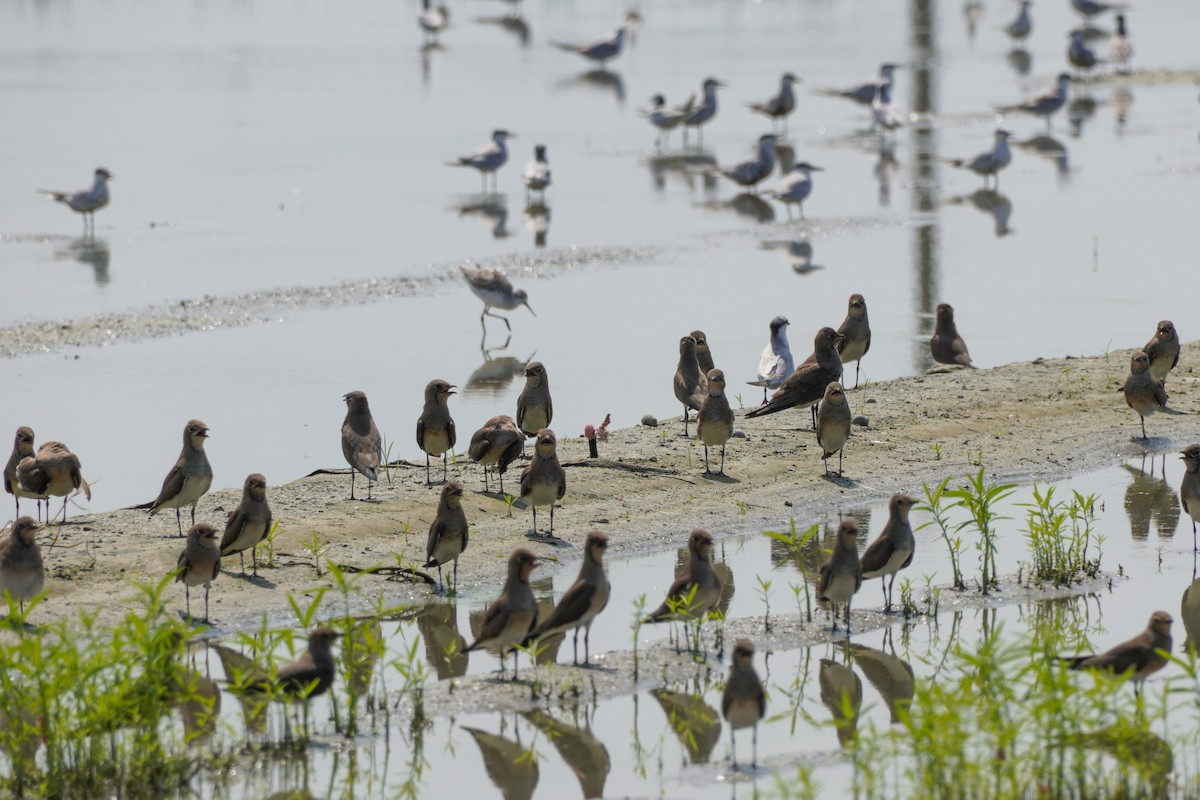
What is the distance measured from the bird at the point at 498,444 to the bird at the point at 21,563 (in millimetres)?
3415

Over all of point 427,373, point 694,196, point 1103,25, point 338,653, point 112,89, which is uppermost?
point 1103,25

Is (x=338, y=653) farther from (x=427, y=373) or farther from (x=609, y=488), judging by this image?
(x=427, y=373)

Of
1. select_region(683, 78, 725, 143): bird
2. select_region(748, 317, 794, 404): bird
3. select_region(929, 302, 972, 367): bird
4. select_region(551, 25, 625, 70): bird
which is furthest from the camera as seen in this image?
select_region(551, 25, 625, 70): bird

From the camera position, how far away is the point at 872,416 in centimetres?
1454

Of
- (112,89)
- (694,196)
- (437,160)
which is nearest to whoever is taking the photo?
(694,196)

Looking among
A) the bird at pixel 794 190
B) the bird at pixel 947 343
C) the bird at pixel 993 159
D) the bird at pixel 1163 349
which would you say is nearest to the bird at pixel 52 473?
the bird at pixel 947 343

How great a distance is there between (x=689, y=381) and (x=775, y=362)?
122 centimetres

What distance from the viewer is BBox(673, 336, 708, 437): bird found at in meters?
14.3

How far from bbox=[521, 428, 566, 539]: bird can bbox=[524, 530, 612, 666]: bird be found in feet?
6.46

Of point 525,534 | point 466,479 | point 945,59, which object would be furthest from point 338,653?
point 945,59

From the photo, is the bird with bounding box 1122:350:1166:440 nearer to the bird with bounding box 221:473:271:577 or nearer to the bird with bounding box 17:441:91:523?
the bird with bounding box 221:473:271:577

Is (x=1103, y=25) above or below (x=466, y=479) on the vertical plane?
above

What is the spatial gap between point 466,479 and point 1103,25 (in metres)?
55.7

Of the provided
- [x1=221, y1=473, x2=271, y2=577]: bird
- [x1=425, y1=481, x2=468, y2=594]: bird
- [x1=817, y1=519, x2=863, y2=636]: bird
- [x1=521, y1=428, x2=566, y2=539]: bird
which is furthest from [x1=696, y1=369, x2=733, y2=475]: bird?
[x1=221, y1=473, x2=271, y2=577]: bird
